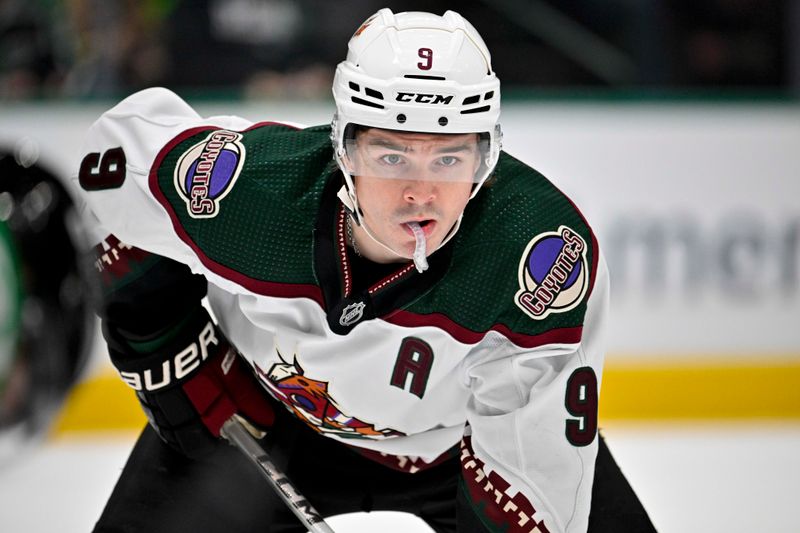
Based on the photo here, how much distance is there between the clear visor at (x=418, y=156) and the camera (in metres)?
1.61

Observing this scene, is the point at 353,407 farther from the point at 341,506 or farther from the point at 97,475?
the point at 97,475

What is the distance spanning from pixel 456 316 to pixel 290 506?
0.51m

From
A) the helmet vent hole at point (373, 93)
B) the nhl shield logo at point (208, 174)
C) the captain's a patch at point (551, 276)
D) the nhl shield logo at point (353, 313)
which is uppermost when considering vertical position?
the helmet vent hole at point (373, 93)

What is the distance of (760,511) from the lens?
2787 mm

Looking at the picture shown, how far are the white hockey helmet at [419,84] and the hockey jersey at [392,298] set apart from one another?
0.45 feet

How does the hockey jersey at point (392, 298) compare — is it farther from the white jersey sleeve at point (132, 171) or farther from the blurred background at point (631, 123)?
the blurred background at point (631, 123)

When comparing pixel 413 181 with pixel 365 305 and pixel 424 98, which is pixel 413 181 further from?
pixel 365 305

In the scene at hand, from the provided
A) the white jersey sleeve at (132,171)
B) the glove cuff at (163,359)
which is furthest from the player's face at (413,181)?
the glove cuff at (163,359)

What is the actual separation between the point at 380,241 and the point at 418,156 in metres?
0.16

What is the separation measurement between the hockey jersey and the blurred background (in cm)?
136

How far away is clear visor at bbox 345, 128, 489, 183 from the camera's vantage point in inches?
63.6

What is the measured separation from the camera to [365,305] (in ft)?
5.78

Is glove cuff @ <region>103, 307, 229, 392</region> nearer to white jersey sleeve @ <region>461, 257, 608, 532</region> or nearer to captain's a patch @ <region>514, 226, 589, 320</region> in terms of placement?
white jersey sleeve @ <region>461, 257, 608, 532</region>

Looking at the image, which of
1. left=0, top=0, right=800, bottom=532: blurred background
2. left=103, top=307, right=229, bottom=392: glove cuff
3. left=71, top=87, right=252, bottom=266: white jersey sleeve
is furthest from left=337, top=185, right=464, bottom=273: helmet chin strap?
left=0, top=0, right=800, bottom=532: blurred background
